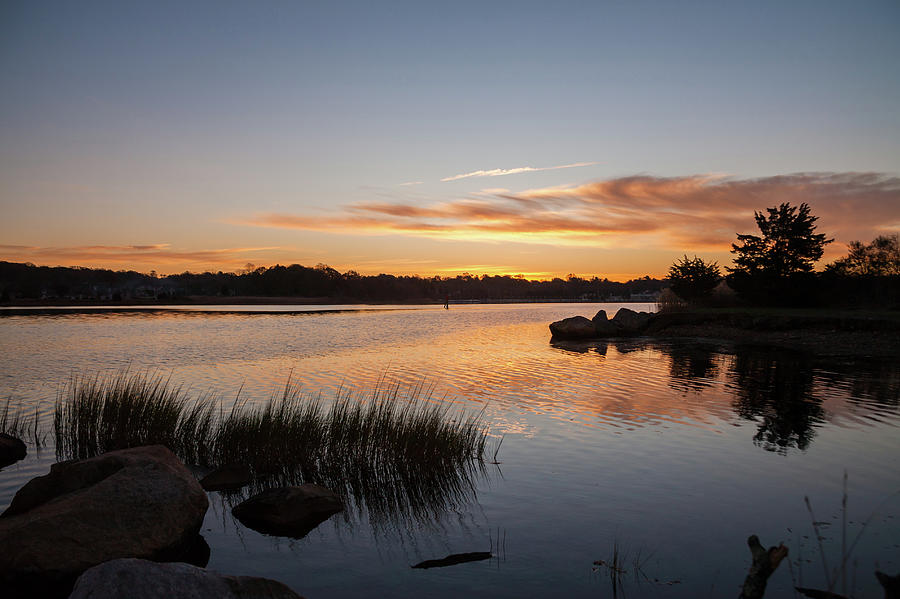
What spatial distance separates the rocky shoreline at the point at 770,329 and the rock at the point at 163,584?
3824 cm

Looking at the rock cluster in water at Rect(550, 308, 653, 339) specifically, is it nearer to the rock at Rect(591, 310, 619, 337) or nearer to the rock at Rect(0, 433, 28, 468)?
the rock at Rect(591, 310, 619, 337)

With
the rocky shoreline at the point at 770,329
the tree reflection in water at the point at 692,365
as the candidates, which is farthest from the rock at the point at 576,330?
the tree reflection in water at the point at 692,365

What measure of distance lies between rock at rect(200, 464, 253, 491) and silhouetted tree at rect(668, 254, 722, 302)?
189 ft

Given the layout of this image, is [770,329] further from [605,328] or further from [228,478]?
[228,478]

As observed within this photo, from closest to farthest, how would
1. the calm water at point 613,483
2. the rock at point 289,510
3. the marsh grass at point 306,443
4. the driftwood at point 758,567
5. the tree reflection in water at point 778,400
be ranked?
the driftwood at point 758,567 < the calm water at point 613,483 < the rock at point 289,510 < the marsh grass at point 306,443 < the tree reflection in water at point 778,400

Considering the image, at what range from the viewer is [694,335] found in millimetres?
50500

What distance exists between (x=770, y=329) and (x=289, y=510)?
152 feet

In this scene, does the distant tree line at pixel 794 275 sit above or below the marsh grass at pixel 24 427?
above

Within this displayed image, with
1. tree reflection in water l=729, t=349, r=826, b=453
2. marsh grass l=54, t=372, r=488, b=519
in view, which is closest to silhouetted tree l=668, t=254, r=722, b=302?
tree reflection in water l=729, t=349, r=826, b=453

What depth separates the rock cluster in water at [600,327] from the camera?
51781 millimetres

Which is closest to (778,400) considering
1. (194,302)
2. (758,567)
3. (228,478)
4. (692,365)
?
(692,365)

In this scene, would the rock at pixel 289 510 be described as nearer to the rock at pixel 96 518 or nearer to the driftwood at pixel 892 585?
the rock at pixel 96 518

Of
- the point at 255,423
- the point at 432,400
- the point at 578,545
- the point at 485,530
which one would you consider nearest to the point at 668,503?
the point at 578,545

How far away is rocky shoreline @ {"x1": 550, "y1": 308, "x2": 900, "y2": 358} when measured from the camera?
37.5 meters
